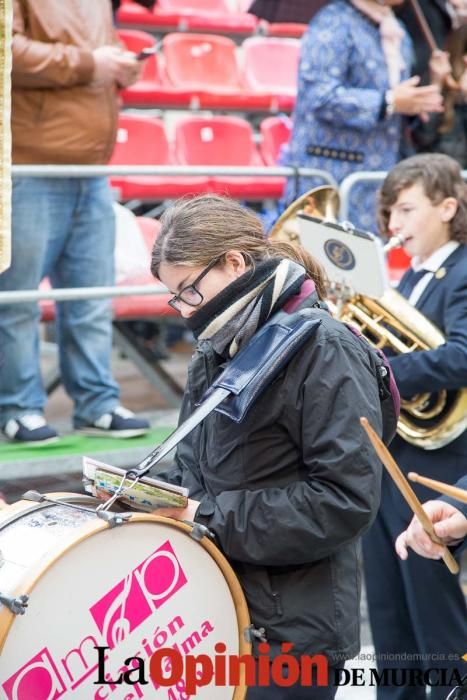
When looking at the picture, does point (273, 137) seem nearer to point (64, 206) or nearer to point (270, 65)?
point (270, 65)

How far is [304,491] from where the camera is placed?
2365 mm

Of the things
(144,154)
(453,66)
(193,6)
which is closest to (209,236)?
(453,66)

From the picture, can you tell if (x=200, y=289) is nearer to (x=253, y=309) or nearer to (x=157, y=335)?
(x=253, y=309)

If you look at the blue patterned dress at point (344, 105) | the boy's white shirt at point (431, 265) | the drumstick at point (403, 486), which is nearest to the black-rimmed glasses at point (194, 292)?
the drumstick at point (403, 486)

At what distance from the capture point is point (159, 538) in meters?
2.34

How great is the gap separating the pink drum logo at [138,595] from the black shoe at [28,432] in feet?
6.63

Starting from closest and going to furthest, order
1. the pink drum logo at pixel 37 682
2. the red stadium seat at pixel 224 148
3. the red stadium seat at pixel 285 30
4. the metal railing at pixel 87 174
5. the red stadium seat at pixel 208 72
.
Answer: the pink drum logo at pixel 37 682, the metal railing at pixel 87 174, the red stadium seat at pixel 224 148, the red stadium seat at pixel 208 72, the red stadium seat at pixel 285 30

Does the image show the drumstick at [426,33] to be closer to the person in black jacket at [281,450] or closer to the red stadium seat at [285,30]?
the person in black jacket at [281,450]

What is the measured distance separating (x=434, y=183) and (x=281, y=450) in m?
1.57

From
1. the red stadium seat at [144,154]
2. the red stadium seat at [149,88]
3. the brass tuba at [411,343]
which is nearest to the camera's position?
the brass tuba at [411,343]

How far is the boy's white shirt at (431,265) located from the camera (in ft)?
11.9

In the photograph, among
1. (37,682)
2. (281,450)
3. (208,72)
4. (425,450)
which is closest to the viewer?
(37,682)

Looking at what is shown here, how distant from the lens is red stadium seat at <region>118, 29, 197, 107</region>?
26.0 ft

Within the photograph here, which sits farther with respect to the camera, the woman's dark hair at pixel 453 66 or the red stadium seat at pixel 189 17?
the red stadium seat at pixel 189 17
